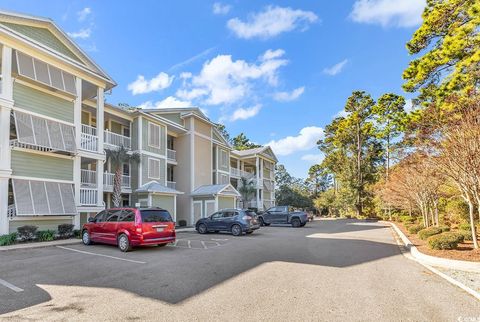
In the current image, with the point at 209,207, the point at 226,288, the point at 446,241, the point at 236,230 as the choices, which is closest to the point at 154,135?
the point at 209,207

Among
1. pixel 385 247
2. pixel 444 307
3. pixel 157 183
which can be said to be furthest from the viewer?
pixel 157 183

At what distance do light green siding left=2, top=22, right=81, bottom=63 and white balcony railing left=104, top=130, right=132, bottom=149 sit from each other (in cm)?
521

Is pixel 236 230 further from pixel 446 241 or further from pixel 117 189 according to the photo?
pixel 446 241

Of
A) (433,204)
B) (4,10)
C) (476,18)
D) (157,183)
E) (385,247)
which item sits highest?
(4,10)

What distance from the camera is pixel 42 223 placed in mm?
15492

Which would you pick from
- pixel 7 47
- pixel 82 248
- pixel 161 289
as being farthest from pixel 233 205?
pixel 161 289

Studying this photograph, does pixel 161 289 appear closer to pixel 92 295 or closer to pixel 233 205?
pixel 92 295

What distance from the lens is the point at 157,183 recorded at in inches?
965

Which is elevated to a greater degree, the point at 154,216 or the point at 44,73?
the point at 44,73

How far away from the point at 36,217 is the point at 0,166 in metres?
2.86

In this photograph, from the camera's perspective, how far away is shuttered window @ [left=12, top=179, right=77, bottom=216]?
47.1 ft

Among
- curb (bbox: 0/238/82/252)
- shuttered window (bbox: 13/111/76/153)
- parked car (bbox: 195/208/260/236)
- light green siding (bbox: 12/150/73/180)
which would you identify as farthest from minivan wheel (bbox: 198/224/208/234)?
shuttered window (bbox: 13/111/76/153)

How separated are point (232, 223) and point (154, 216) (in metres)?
7.60

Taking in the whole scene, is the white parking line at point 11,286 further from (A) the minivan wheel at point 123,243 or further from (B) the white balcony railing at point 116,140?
(B) the white balcony railing at point 116,140
